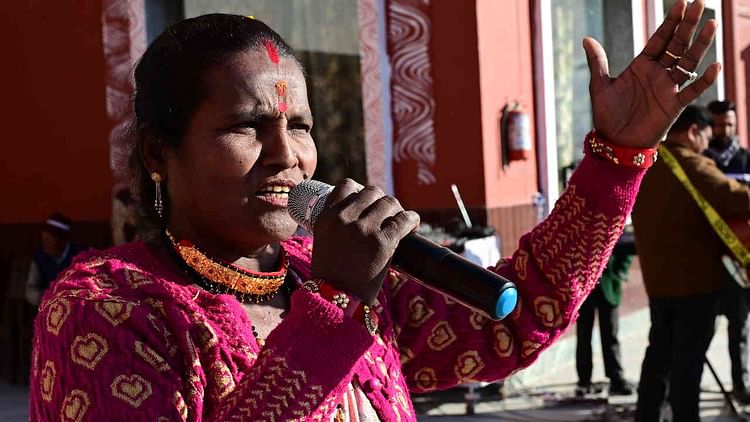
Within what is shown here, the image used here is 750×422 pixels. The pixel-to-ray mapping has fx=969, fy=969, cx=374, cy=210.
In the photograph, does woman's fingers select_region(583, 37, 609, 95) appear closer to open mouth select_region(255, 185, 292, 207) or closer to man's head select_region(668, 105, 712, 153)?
open mouth select_region(255, 185, 292, 207)

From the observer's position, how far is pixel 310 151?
1.84 meters

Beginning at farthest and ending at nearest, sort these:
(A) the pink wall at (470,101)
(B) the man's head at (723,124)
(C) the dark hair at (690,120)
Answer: (B) the man's head at (723,124)
(A) the pink wall at (470,101)
(C) the dark hair at (690,120)

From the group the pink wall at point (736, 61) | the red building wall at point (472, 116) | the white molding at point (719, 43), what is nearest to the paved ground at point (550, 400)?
the red building wall at point (472, 116)

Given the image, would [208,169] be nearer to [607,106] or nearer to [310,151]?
[310,151]

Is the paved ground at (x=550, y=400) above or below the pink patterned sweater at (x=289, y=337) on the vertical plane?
below

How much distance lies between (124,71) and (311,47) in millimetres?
1611

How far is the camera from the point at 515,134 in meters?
7.09

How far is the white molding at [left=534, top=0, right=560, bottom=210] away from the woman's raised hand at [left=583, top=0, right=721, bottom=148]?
5665mm

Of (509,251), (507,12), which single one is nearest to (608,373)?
(509,251)

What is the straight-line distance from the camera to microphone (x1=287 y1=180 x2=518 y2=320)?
1498 mm

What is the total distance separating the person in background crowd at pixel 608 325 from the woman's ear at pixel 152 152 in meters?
5.17

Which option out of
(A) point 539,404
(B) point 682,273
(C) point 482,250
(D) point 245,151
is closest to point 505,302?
(D) point 245,151

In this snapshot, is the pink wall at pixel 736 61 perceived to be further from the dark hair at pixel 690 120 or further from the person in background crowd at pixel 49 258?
the person in background crowd at pixel 49 258

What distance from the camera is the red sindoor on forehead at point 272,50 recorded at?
1.79m
